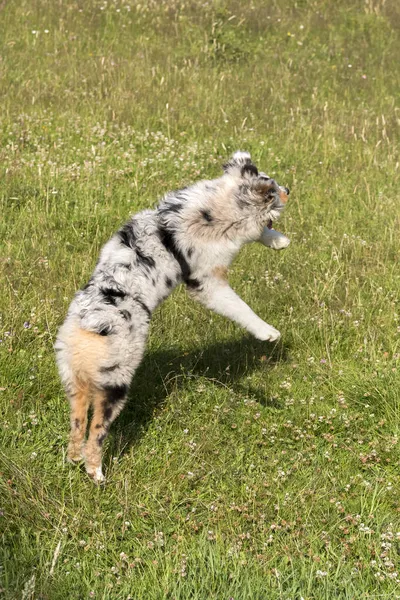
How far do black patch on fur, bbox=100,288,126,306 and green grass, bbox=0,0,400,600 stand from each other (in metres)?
0.86

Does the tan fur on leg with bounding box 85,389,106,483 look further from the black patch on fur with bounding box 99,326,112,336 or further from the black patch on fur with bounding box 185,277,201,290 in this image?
the black patch on fur with bounding box 185,277,201,290

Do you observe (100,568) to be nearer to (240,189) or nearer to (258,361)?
(258,361)

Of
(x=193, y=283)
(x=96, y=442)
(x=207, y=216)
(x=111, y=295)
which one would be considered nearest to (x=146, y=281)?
(x=111, y=295)

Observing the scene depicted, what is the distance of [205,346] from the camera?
5.75 metres

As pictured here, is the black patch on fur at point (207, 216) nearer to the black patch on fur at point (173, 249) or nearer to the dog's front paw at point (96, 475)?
the black patch on fur at point (173, 249)

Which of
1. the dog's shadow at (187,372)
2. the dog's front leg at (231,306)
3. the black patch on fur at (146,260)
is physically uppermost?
the black patch on fur at (146,260)

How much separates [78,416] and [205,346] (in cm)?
159

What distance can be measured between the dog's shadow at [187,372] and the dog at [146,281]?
15.6 inches

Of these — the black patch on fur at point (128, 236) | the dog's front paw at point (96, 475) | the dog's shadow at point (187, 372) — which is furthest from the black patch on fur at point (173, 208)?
the dog's front paw at point (96, 475)

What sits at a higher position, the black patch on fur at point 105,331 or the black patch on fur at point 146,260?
the black patch on fur at point 146,260

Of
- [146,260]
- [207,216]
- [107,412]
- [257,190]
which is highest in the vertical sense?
[257,190]

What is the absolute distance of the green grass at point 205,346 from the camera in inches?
153

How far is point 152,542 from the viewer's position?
394cm

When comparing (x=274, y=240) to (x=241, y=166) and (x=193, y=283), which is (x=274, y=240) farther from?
(x=193, y=283)
